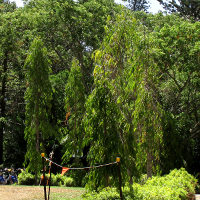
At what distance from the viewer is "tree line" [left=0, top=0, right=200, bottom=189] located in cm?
994

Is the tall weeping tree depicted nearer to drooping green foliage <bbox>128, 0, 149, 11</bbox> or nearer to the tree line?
the tree line

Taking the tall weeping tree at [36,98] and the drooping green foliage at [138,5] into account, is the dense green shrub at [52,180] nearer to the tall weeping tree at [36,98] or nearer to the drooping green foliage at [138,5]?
the tall weeping tree at [36,98]

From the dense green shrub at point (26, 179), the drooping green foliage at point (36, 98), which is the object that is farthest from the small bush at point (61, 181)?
the drooping green foliage at point (36, 98)

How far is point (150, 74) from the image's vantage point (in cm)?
1455

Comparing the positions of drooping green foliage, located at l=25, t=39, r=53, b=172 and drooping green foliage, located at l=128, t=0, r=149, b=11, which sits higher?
drooping green foliage, located at l=128, t=0, r=149, b=11

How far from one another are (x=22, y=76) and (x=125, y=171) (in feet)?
54.3

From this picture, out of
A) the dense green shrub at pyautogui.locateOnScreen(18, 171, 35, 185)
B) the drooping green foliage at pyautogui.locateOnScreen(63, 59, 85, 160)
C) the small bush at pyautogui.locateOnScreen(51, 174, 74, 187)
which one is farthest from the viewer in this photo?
the drooping green foliage at pyautogui.locateOnScreen(63, 59, 85, 160)

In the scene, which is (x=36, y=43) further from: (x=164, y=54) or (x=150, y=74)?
(x=164, y=54)

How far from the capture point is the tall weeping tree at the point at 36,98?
Answer: 1702 cm

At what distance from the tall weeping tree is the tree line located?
0.15 ft

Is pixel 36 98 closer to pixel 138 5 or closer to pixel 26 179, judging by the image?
pixel 26 179

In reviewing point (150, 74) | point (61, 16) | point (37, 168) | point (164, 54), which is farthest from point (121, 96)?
point (61, 16)

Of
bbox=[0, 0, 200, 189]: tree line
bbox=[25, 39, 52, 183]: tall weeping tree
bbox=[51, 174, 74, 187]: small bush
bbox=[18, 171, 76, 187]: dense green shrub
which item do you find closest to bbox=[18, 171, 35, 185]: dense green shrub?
bbox=[18, 171, 76, 187]: dense green shrub

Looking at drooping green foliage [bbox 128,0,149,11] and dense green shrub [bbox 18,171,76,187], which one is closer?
dense green shrub [bbox 18,171,76,187]
